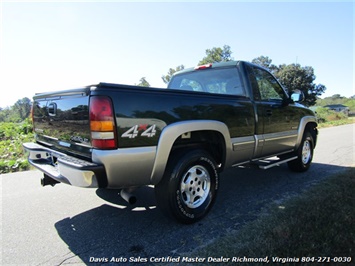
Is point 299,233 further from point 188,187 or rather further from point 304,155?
point 304,155

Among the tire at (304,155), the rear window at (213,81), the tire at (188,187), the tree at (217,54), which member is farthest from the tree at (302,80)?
the tire at (188,187)

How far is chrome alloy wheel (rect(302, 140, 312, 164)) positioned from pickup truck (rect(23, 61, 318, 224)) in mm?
1248

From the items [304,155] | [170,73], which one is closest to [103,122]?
[304,155]

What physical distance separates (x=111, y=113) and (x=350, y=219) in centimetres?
291

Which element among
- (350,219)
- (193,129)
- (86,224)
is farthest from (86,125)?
(350,219)

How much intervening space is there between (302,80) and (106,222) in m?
45.9

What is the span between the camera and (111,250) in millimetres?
2455

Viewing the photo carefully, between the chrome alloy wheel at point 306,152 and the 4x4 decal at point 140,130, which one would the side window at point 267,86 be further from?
the 4x4 decal at point 140,130

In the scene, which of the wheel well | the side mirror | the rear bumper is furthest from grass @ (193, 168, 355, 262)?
the side mirror

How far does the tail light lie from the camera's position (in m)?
2.26

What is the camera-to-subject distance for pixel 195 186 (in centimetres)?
308

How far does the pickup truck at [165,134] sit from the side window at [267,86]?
0.02 meters

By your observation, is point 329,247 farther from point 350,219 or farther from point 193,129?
point 193,129

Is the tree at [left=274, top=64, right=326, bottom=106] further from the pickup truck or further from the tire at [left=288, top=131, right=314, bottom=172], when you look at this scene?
the pickup truck
